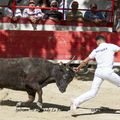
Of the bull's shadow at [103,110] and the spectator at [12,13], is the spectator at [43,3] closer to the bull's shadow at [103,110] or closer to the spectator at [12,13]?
the spectator at [12,13]

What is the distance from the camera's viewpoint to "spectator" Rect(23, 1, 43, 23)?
16.6m

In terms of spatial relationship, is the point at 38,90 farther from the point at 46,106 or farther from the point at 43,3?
the point at 43,3

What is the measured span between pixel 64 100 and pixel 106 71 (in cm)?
214

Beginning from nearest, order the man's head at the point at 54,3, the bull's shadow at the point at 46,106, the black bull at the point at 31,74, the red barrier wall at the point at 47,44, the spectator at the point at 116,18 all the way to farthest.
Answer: the black bull at the point at 31,74, the bull's shadow at the point at 46,106, the red barrier wall at the point at 47,44, the man's head at the point at 54,3, the spectator at the point at 116,18

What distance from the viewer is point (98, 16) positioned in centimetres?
1769

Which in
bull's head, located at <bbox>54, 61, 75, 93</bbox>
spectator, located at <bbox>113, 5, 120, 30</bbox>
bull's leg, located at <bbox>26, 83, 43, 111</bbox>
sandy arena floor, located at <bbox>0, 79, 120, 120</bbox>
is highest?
spectator, located at <bbox>113, 5, 120, 30</bbox>

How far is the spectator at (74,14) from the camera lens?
17156 mm

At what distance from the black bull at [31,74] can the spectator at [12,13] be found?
228 inches

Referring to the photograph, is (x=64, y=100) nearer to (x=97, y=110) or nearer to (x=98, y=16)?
(x=97, y=110)

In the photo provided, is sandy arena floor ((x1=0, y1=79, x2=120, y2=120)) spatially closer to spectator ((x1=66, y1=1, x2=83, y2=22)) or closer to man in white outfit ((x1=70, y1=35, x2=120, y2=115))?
man in white outfit ((x1=70, y1=35, x2=120, y2=115))

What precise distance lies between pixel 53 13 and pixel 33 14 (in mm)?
689

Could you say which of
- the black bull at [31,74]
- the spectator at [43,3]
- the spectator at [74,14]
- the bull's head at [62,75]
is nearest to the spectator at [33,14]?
the spectator at [43,3]

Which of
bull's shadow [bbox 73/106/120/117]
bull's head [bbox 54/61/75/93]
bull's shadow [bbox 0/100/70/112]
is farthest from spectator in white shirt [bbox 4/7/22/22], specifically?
bull's shadow [bbox 73/106/120/117]

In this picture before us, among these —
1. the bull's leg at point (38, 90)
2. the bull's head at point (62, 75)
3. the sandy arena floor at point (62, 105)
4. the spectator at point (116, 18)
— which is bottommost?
the sandy arena floor at point (62, 105)
